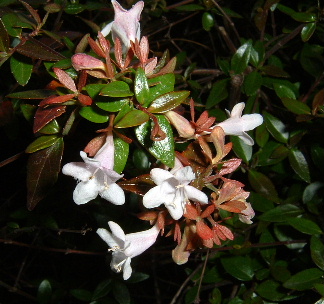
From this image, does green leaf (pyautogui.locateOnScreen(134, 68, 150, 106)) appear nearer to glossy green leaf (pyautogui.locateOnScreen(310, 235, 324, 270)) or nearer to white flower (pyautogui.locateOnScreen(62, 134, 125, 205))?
white flower (pyautogui.locateOnScreen(62, 134, 125, 205))

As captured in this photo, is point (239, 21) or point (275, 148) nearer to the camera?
point (275, 148)

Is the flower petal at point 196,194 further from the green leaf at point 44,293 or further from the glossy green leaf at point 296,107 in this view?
the green leaf at point 44,293

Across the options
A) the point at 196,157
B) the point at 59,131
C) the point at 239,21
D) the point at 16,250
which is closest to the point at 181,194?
the point at 196,157

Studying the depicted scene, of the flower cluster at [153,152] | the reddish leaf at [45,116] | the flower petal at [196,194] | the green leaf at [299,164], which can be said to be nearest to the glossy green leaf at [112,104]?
the flower cluster at [153,152]

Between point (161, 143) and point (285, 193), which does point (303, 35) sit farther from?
point (161, 143)

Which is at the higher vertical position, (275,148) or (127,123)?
(127,123)

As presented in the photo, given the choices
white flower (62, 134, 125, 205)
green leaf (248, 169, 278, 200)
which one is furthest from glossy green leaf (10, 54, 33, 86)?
green leaf (248, 169, 278, 200)
